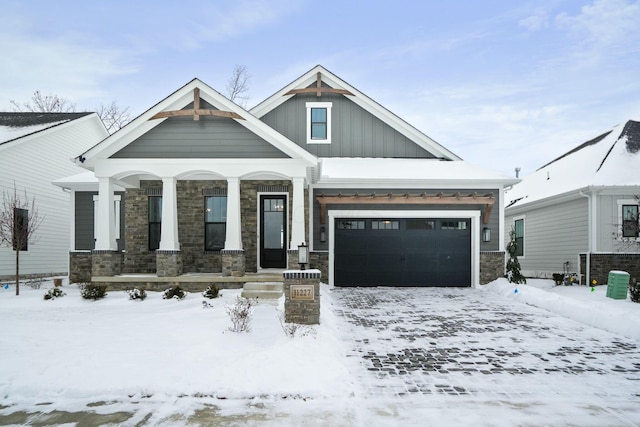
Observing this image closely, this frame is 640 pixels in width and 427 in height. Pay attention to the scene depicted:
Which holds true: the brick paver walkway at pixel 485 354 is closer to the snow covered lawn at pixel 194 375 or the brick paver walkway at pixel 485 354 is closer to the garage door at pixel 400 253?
the snow covered lawn at pixel 194 375

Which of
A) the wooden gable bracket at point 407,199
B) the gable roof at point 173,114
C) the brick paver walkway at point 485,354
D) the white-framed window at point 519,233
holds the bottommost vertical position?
the brick paver walkway at point 485,354

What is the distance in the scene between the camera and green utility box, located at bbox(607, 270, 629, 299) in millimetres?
11923

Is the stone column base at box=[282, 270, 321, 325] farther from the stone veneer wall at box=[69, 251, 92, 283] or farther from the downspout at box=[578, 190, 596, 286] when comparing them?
the downspout at box=[578, 190, 596, 286]

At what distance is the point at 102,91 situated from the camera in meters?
34.7

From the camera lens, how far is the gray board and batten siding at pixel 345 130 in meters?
17.3

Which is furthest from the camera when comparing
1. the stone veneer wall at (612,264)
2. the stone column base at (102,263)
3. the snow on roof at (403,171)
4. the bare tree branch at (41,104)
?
the bare tree branch at (41,104)

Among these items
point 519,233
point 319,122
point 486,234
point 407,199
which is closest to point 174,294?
point 407,199

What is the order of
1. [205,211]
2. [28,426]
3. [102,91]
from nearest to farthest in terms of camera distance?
A: [28,426], [205,211], [102,91]

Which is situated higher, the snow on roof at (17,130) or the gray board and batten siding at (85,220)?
the snow on roof at (17,130)

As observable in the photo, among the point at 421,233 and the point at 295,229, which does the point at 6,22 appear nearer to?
the point at 295,229

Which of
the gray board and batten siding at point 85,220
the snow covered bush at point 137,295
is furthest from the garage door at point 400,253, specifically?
the gray board and batten siding at point 85,220

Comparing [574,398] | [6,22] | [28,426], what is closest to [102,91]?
[6,22]

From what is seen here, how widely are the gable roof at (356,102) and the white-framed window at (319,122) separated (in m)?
0.84

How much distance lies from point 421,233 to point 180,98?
894cm
